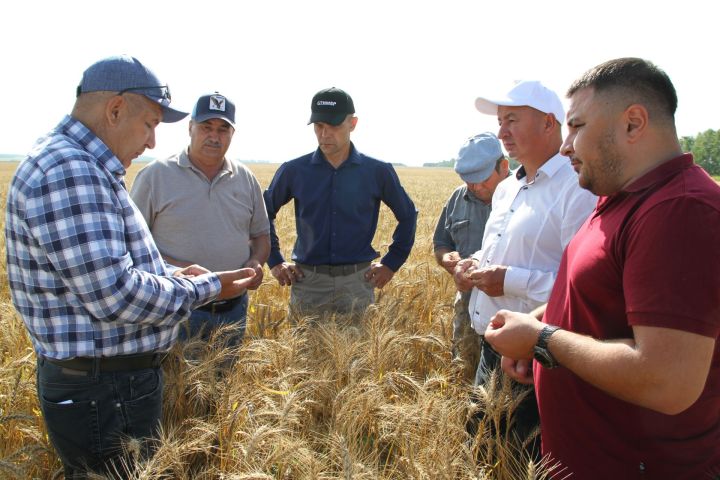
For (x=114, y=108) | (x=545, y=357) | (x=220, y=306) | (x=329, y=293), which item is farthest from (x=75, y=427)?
(x=329, y=293)

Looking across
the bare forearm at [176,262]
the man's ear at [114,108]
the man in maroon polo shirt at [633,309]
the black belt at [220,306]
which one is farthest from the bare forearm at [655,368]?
the bare forearm at [176,262]

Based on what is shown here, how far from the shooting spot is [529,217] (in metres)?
2.41

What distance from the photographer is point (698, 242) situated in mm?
1271

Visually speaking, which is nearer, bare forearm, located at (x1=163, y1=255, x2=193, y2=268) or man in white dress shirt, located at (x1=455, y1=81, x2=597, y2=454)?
man in white dress shirt, located at (x1=455, y1=81, x2=597, y2=454)

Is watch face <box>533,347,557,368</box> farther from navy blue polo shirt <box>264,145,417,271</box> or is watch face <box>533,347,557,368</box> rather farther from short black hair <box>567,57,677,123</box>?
navy blue polo shirt <box>264,145,417,271</box>

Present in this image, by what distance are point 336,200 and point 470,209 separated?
99 cm

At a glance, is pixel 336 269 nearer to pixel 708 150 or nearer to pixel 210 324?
pixel 210 324

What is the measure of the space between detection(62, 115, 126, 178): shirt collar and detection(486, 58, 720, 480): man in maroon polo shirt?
146 cm

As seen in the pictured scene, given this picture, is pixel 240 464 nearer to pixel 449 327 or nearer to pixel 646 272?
pixel 646 272

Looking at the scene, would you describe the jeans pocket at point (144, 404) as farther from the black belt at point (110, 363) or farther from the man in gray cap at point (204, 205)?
the man in gray cap at point (204, 205)

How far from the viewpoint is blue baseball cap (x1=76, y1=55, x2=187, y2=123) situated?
1910 mm

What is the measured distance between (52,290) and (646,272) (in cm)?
180

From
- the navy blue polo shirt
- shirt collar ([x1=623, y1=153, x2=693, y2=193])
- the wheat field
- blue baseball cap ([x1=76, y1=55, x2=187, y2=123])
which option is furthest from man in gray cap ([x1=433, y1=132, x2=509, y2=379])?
blue baseball cap ([x1=76, y1=55, x2=187, y2=123])

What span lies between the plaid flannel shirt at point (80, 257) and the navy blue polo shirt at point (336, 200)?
2.08 m
